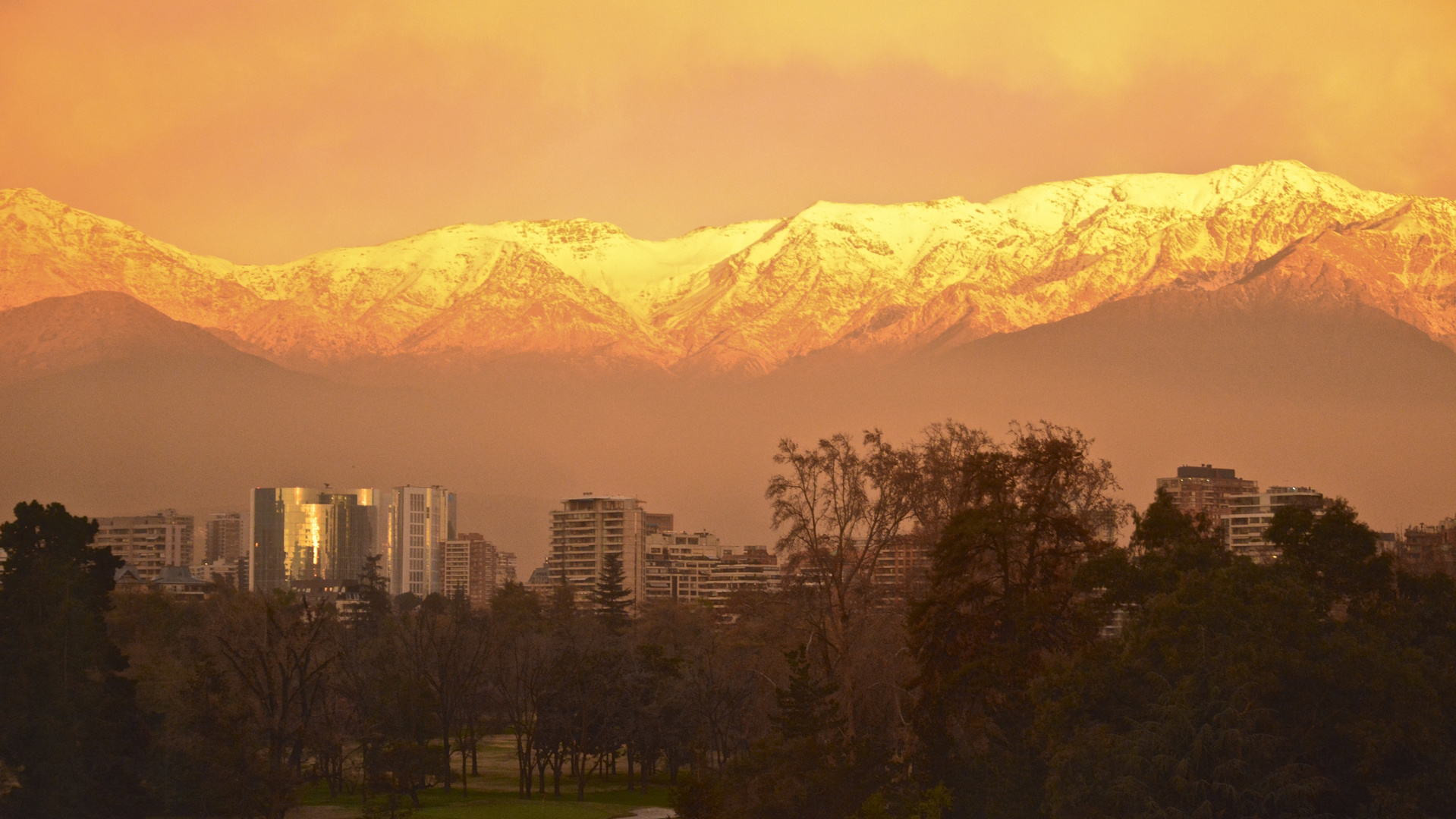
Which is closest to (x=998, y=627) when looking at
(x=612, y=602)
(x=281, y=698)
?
(x=281, y=698)

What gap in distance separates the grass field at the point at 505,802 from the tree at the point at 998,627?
25173 mm

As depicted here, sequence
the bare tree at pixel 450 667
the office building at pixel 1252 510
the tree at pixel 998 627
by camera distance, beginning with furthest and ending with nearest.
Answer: the office building at pixel 1252 510 → the bare tree at pixel 450 667 → the tree at pixel 998 627

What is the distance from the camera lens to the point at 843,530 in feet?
193

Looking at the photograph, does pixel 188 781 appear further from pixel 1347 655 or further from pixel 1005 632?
pixel 1347 655

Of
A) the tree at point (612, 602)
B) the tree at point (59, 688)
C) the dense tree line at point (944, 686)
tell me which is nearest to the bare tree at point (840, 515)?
the dense tree line at point (944, 686)

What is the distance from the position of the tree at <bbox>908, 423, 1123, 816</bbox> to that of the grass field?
25.2 metres

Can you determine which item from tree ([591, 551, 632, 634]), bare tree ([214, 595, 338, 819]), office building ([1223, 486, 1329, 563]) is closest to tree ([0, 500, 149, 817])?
bare tree ([214, 595, 338, 819])

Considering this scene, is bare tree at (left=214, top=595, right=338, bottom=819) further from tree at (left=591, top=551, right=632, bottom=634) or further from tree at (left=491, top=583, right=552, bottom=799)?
tree at (left=591, top=551, right=632, bottom=634)

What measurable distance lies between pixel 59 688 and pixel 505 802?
24.4 meters

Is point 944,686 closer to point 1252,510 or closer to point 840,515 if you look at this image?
point 840,515

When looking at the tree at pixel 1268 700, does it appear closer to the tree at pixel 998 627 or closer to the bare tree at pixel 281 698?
the tree at pixel 998 627

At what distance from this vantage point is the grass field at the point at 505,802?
69188 millimetres

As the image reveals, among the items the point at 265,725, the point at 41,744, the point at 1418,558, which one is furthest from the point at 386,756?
the point at 1418,558

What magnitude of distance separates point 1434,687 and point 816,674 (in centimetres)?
2338
